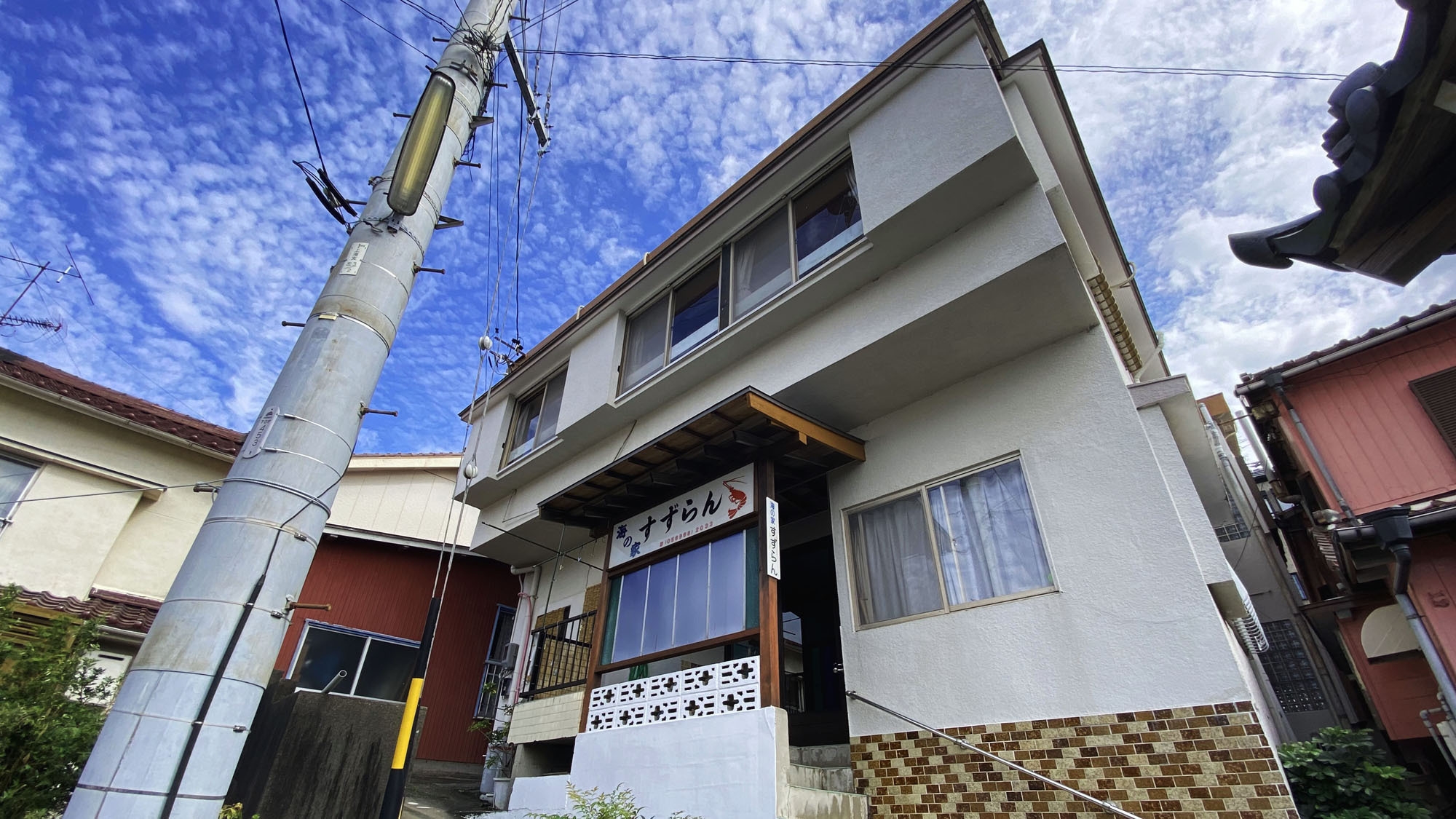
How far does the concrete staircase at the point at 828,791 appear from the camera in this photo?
6125 millimetres

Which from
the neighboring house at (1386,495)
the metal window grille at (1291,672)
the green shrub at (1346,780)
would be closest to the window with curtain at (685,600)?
the green shrub at (1346,780)

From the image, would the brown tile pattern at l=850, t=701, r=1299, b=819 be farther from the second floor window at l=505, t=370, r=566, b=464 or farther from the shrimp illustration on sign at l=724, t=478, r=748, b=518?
the second floor window at l=505, t=370, r=566, b=464

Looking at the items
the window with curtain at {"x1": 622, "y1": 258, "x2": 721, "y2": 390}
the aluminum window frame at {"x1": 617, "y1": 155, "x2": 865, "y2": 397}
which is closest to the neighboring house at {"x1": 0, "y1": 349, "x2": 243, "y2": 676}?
the window with curtain at {"x1": 622, "y1": 258, "x2": 721, "y2": 390}

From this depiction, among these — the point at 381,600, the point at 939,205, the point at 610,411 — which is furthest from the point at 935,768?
the point at 381,600

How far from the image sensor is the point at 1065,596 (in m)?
6.14

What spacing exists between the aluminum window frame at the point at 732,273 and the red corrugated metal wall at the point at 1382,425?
741 centimetres

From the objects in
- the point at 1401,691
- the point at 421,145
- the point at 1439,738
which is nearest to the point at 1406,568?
the point at 1439,738

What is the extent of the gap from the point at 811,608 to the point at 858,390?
4.24m

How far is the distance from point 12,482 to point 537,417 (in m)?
8.33

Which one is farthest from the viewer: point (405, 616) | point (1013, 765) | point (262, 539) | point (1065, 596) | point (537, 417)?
point (405, 616)

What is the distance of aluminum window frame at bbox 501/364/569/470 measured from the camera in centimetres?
1276

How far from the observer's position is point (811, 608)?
10641 mm

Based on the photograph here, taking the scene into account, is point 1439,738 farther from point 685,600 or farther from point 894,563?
point 685,600

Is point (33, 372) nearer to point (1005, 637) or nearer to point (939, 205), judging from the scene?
point (939, 205)
